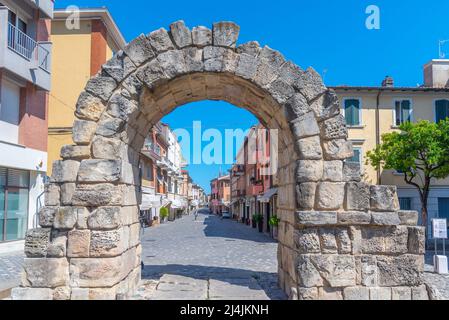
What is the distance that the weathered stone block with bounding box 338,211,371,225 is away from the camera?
19.3 feet

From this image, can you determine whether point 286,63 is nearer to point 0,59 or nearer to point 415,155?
point 0,59

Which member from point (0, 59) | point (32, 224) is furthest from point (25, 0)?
point (32, 224)

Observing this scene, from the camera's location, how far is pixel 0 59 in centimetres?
1438

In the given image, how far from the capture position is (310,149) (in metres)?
6.09

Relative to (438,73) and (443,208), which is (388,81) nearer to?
(438,73)

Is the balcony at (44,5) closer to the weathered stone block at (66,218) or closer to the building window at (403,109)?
the weathered stone block at (66,218)

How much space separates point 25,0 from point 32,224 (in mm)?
9588

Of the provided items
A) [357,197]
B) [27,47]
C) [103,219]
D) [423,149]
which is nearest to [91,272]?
[103,219]

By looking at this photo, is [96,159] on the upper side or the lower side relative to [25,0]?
lower

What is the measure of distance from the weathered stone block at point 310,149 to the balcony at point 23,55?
1303 cm

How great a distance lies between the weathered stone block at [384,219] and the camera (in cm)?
589

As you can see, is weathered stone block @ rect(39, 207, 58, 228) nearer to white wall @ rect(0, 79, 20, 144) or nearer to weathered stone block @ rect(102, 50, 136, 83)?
weathered stone block @ rect(102, 50, 136, 83)

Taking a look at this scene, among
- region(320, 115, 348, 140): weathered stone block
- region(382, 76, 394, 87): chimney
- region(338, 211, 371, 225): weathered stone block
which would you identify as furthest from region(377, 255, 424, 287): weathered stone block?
region(382, 76, 394, 87): chimney

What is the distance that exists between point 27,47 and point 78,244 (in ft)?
45.5
